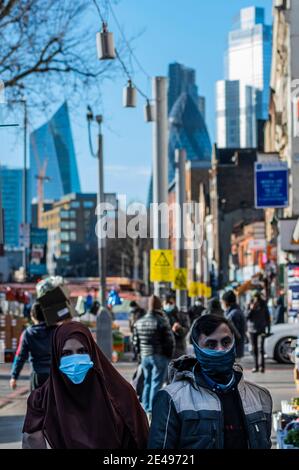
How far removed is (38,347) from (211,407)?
5.32m

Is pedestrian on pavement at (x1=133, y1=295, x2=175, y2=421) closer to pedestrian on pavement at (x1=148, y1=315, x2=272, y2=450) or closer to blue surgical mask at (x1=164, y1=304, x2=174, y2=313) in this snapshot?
blue surgical mask at (x1=164, y1=304, x2=174, y2=313)

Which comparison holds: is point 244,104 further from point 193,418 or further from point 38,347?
point 193,418

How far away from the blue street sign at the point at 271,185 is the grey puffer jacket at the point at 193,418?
2687cm

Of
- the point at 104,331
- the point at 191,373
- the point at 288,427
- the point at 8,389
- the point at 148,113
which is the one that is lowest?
the point at 8,389

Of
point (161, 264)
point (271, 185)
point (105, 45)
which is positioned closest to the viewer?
point (105, 45)

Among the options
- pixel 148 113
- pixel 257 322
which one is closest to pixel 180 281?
pixel 148 113

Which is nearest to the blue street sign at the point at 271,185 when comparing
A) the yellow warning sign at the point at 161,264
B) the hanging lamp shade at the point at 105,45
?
the yellow warning sign at the point at 161,264

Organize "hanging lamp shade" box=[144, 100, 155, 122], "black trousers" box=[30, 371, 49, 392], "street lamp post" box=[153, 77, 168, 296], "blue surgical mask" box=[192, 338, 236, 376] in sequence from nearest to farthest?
"blue surgical mask" box=[192, 338, 236, 376] → "black trousers" box=[30, 371, 49, 392] → "hanging lamp shade" box=[144, 100, 155, 122] → "street lamp post" box=[153, 77, 168, 296]

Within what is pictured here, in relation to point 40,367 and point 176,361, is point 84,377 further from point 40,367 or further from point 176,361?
point 40,367

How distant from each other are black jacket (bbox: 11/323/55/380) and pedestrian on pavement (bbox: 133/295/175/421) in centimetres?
440

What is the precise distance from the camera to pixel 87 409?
4391 millimetres

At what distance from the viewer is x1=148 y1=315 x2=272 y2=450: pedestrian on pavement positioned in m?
4.12

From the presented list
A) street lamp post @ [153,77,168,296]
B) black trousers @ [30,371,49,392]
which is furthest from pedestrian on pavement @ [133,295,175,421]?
street lamp post @ [153,77,168,296]

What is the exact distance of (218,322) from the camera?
14.6 feet
